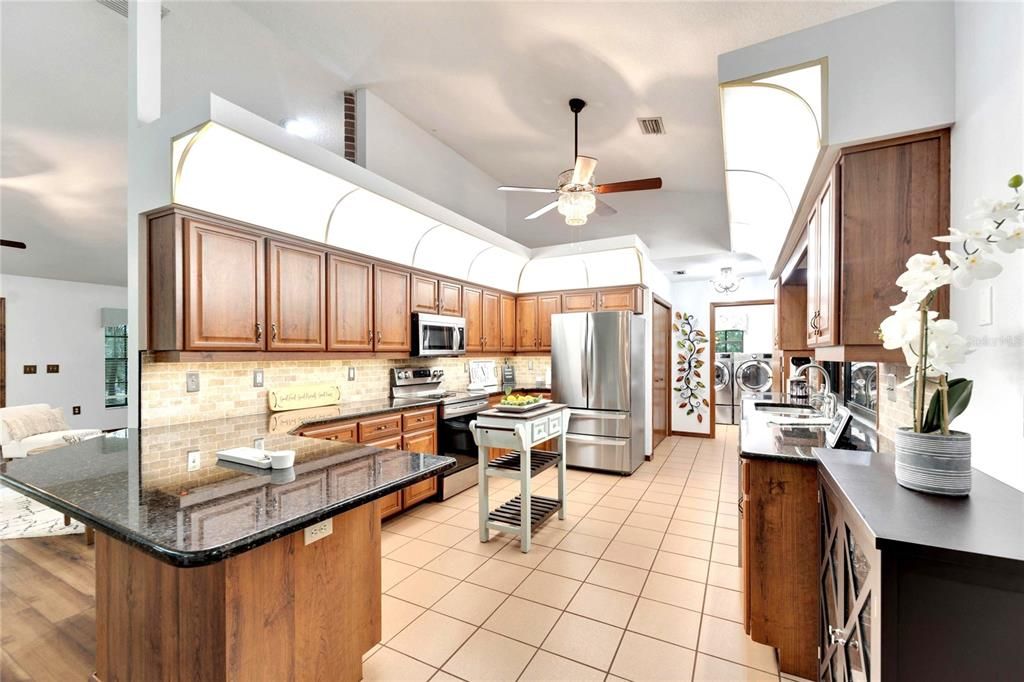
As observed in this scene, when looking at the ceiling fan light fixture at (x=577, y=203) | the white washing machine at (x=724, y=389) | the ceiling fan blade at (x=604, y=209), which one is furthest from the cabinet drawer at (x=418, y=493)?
the white washing machine at (x=724, y=389)

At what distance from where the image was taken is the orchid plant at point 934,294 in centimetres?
103

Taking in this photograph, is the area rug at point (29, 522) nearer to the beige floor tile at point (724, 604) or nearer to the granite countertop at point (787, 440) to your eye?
the beige floor tile at point (724, 604)

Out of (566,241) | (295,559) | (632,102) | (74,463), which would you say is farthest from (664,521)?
(566,241)

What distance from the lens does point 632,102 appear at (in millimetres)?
3562

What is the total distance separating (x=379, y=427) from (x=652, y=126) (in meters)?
3.50

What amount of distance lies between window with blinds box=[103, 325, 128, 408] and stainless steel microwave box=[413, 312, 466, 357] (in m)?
7.09

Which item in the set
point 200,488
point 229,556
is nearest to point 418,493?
point 200,488

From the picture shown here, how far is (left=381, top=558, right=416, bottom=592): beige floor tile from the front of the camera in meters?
2.61

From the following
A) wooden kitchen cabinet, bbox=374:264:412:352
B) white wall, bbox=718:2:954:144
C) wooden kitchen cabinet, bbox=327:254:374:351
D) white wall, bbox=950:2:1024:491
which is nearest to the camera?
white wall, bbox=950:2:1024:491

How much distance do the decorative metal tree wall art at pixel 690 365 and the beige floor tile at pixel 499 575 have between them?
201 inches

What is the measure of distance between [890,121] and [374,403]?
3.74 metres

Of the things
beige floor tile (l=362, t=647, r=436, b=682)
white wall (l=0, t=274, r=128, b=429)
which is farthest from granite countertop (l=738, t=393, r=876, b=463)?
white wall (l=0, t=274, r=128, b=429)

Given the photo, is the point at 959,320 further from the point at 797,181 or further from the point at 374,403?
the point at 374,403

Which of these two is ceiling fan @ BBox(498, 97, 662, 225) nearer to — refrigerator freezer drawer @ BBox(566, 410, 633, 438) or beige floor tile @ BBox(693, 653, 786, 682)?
refrigerator freezer drawer @ BBox(566, 410, 633, 438)
